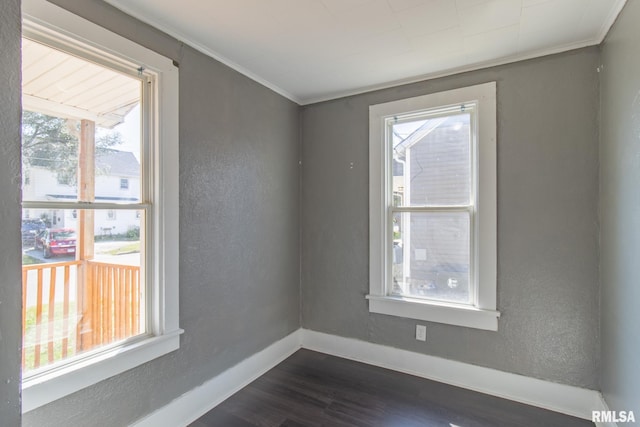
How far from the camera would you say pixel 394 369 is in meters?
2.56

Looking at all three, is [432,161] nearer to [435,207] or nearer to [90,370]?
[435,207]

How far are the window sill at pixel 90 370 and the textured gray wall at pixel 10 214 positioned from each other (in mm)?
560

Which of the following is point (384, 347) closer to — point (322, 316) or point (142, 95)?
point (322, 316)

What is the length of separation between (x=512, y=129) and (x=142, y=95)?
7.82ft

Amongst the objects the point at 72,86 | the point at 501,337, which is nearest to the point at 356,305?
the point at 501,337

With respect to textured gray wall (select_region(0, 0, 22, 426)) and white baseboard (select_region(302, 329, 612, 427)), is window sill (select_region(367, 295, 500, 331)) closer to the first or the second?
white baseboard (select_region(302, 329, 612, 427))

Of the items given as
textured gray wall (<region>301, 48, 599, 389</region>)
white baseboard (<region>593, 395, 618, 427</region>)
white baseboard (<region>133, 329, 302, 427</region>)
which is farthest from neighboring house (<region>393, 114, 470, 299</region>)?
white baseboard (<region>133, 329, 302, 427</region>)

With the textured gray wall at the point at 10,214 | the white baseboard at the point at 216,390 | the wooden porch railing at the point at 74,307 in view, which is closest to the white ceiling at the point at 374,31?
the textured gray wall at the point at 10,214

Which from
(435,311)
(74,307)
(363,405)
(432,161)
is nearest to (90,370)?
(74,307)

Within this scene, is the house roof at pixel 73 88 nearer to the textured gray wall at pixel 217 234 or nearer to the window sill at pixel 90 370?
the textured gray wall at pixel 217 234

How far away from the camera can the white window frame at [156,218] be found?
149cm

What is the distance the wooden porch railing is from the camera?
1381 mm

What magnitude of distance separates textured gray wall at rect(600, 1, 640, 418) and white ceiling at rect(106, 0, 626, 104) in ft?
0.82

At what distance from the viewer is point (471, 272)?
234cm
